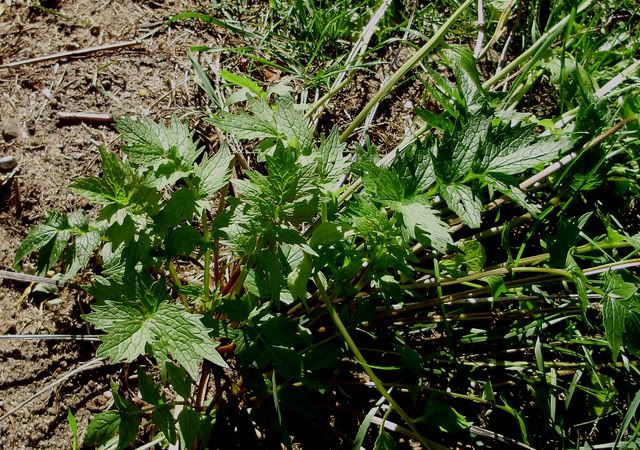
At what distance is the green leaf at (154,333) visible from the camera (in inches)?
55.6

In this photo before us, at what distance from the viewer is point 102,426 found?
164 cm

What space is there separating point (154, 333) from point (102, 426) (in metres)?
0.39

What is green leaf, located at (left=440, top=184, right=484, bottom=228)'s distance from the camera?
1.55m

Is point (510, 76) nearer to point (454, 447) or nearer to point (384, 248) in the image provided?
point (384, 248)

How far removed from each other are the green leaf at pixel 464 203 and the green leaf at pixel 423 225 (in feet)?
0.24

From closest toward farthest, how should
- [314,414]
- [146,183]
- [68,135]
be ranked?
[146,183]
[314,414]
[68,135]

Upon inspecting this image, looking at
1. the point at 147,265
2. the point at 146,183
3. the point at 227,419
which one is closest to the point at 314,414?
the point at 227,419

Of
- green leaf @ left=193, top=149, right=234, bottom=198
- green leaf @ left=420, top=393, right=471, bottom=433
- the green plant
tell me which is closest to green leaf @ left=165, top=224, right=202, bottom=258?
the green plant

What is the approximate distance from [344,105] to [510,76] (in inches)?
26.6

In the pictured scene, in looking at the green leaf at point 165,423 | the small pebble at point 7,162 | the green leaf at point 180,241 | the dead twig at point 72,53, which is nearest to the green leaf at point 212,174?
the green leaf at point 180,241

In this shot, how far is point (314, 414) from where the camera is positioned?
1792 mm

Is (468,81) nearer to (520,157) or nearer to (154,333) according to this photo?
(520,157)

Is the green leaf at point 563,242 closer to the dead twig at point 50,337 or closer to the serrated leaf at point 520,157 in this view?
the serrated leaf at point 520,157

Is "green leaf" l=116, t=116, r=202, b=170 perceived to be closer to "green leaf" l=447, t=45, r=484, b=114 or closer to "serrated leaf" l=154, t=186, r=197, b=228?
"serrated leaf" l=154, t=186, r=197, b=228
